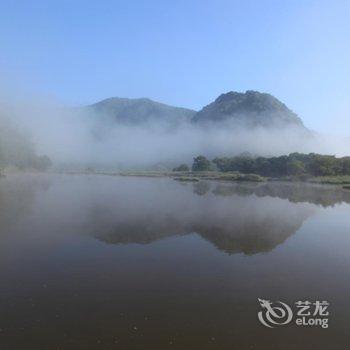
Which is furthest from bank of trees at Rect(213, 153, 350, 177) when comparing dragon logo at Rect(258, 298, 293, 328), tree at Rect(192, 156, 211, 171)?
dragon logo at Rect(258, 298, 293, 328)

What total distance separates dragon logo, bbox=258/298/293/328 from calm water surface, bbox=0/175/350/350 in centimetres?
25

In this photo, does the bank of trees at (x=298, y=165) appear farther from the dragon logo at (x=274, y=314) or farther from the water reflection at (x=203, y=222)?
the dragon logo at (x=274, y=314)

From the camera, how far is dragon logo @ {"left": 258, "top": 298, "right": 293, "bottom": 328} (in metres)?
10.1

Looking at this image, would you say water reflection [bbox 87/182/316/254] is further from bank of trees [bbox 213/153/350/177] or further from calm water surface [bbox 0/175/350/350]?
bank of trees [bbox 213/153/350/177]

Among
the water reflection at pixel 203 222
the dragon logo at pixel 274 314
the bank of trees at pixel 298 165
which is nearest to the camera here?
the dragon logo at pixel 274 314

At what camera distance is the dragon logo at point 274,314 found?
396 inches

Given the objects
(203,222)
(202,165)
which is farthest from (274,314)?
(202,165)

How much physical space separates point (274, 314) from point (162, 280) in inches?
157

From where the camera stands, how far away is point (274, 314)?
10.7 metres

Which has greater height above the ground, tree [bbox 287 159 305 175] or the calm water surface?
tree [bbox 287 159 305 175]

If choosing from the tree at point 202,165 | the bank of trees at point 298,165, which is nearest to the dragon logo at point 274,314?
the bank of trees at point 298,165

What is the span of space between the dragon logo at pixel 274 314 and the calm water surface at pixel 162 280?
9.8 inches

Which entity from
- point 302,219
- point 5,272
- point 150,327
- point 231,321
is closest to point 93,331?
point 150,327

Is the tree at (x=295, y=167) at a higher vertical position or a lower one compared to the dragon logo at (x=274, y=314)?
higher
